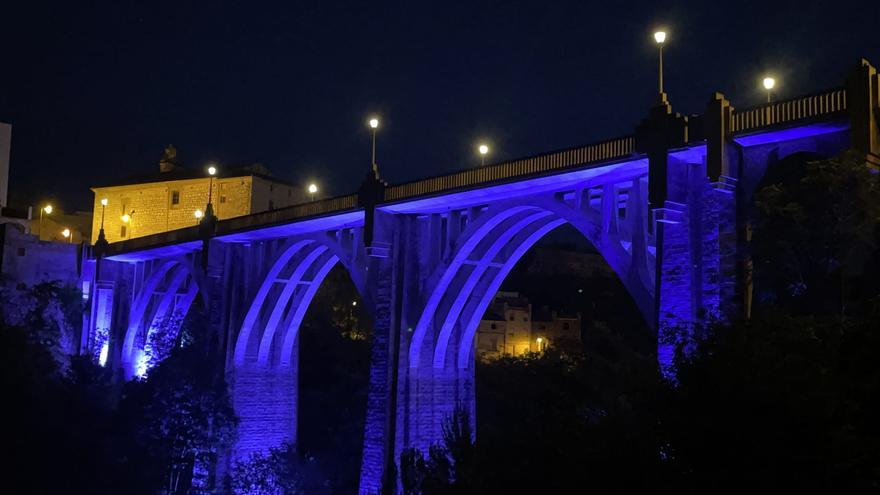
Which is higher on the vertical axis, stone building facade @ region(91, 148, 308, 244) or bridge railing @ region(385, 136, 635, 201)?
stone building facade @ region(91, 148, 308, 244)

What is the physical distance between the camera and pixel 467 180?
25.2 m

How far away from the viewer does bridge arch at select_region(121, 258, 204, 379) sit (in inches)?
1746

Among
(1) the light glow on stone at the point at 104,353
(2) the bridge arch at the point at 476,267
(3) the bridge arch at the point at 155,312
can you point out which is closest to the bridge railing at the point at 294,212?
(2) the bridge arch at the point at 476,267

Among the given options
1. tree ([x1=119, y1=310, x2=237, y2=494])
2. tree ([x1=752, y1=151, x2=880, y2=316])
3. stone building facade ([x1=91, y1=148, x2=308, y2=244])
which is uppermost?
stone building facade ([x1=91, y1=148, x2=308, y2=244])

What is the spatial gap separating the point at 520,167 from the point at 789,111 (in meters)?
7.83

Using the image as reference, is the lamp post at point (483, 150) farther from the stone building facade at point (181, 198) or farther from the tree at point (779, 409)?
the stone building facade at point (181, 198)

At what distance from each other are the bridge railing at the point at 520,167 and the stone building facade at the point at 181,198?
1508 inches

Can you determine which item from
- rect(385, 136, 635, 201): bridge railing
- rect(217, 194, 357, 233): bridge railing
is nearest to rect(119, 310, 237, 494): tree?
rect(217, 194, 357, 233): bridge railing

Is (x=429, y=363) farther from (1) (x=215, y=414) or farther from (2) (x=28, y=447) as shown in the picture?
(2) (x=28, y=447)

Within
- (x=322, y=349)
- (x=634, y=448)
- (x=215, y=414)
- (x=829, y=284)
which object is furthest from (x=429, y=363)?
(x=322, y=349)

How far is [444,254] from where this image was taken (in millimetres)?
26984

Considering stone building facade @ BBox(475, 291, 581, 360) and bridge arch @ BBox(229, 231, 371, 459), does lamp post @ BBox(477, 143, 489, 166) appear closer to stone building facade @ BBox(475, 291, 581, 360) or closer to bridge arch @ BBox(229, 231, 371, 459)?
bridge arch @ BBox(229, 231, 371, 459)

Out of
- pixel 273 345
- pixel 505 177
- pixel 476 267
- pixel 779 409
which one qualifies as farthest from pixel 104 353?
pixel 779 409

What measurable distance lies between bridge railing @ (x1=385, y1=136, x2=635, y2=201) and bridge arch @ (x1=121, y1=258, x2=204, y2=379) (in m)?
20.8
